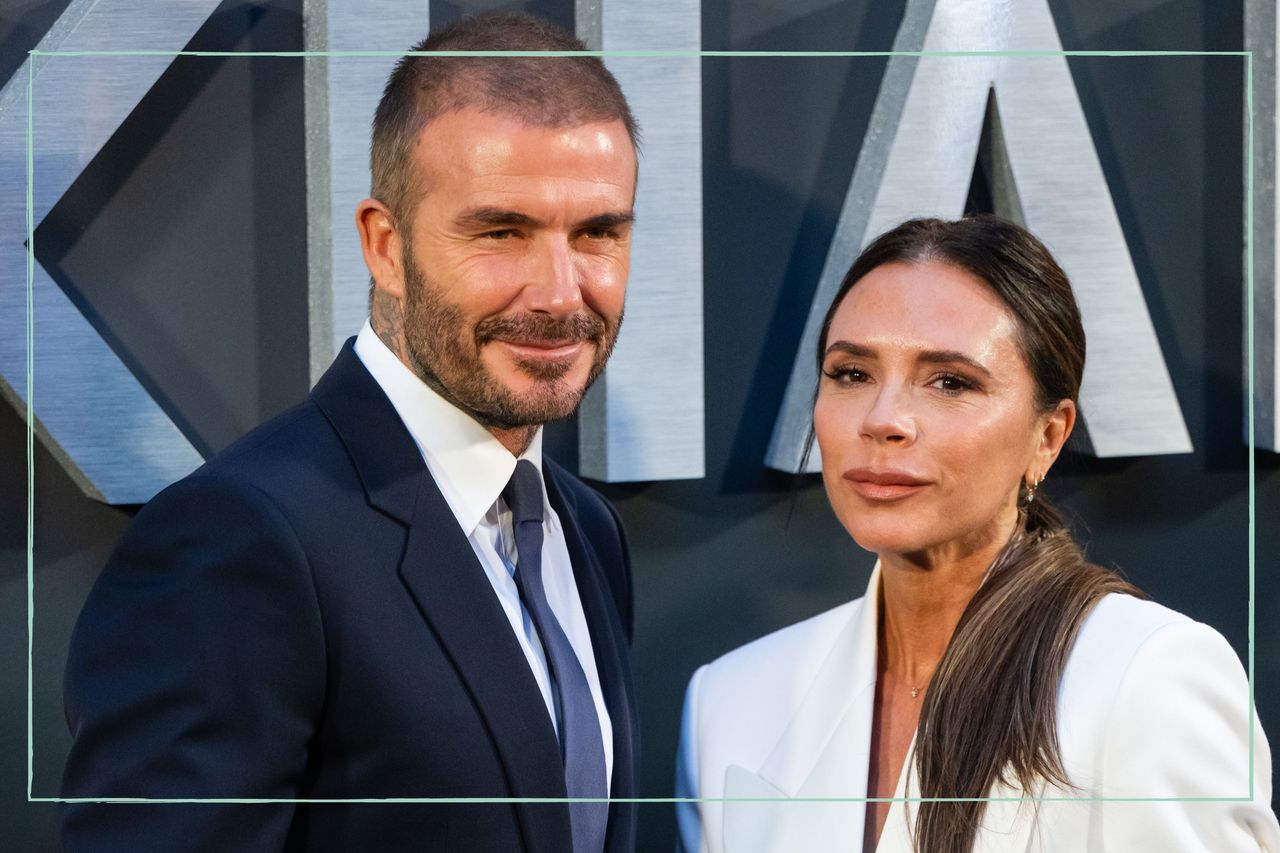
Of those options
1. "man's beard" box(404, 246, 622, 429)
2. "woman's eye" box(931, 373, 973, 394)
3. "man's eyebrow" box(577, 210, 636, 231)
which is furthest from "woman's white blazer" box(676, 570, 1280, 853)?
"man's eyebrow" box(577, 210, 636, 231)

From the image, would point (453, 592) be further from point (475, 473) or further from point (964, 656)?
point (964, 656)

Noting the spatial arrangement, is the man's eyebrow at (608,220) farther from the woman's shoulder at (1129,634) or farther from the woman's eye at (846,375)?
the woman's shoulder at (1129,634)

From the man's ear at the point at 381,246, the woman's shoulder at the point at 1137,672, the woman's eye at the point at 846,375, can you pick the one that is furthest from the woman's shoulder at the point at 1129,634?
the man's ear at the point at 381,246

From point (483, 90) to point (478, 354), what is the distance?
240 mm

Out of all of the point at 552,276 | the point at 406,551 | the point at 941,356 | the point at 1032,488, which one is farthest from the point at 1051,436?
the point at 406,551

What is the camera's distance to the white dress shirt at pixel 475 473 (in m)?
1.29

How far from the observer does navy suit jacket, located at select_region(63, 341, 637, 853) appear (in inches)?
47.6

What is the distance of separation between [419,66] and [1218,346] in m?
0.88

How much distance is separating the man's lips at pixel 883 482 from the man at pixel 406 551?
10.7 inches

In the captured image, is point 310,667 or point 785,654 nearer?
point 310,667

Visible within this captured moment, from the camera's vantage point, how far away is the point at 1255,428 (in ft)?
4.85

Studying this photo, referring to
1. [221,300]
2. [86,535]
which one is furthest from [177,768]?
[221,300]

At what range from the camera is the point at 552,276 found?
1.24 metres

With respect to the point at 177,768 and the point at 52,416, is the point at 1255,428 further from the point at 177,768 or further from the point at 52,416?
the point at 52,416
